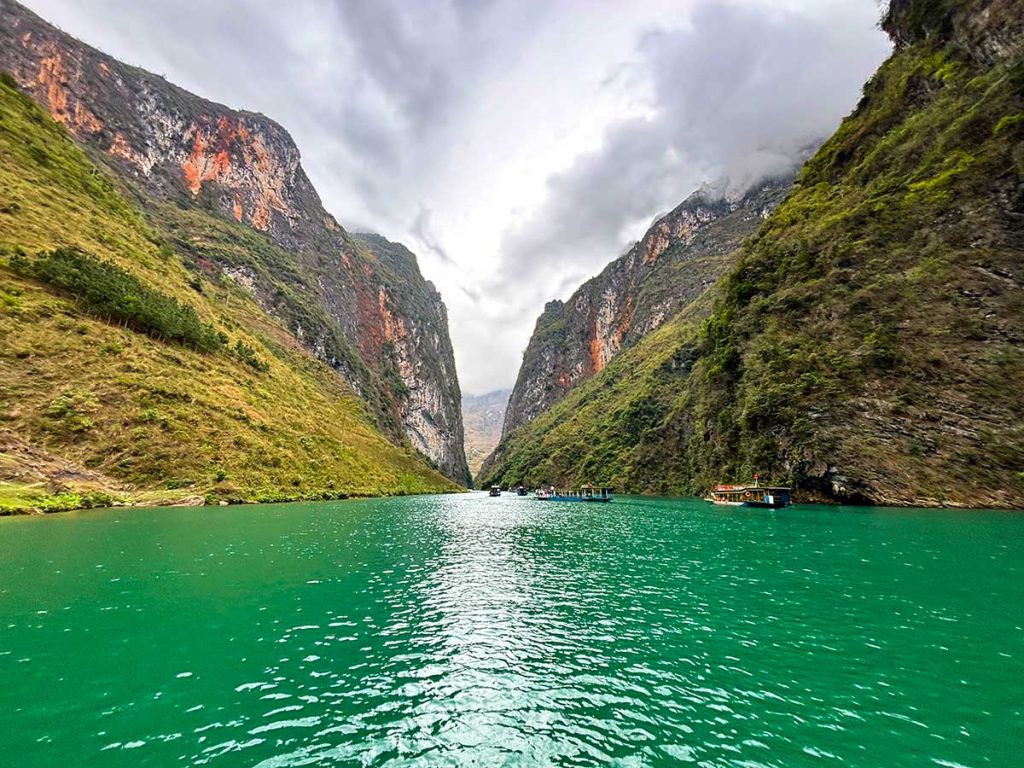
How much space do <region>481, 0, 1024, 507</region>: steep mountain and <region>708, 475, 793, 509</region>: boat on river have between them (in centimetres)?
595

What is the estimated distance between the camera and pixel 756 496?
70500 mm

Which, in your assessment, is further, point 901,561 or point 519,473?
point 519,473

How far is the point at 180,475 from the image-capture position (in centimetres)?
5900

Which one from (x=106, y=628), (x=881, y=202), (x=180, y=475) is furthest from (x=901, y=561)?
(x=180, y=475)

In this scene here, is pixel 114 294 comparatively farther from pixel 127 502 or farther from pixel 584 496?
pixel 584 496

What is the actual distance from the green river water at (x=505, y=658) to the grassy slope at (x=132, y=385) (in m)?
30.8

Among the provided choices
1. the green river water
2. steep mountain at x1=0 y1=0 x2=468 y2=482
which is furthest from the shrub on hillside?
steep mountain at x1=0 y1=0 x2=468 y2=482

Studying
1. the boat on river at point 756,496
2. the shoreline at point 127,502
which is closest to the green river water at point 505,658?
the shoreline at point 127,502

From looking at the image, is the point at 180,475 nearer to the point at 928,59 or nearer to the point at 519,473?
the point at 928,59

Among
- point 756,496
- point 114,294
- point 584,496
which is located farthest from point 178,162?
point 756,496

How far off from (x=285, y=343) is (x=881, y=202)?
141m

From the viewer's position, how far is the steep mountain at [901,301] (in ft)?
178

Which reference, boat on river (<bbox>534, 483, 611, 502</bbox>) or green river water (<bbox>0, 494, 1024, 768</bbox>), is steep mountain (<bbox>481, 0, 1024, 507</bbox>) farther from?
green river water (<bbox>0, 494, 1024, 768</bbox>)

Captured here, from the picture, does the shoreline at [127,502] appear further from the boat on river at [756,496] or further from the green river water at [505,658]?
the boat on river at [756,496]
